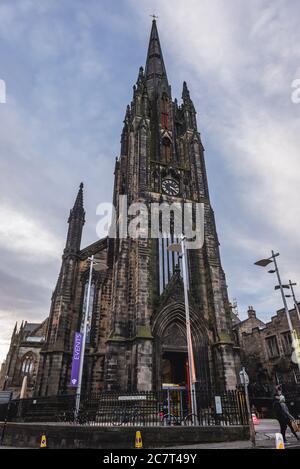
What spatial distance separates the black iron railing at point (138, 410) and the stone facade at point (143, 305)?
1477 mm

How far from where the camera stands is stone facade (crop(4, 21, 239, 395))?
18188mm

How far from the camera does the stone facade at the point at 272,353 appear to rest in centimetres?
2656

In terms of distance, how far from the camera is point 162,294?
830 inches

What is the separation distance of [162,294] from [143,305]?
2.39m

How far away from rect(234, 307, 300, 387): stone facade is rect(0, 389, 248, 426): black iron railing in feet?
40.8

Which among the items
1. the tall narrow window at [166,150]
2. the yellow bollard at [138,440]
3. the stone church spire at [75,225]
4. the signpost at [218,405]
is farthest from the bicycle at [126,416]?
the tall narrow window at [166,150]

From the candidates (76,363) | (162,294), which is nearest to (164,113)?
(162,294)

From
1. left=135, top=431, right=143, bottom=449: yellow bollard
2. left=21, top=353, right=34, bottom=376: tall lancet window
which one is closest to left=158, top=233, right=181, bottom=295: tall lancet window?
left=135, top=431, right=143, bottom=449: yellow bollard

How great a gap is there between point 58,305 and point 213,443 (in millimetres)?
15910

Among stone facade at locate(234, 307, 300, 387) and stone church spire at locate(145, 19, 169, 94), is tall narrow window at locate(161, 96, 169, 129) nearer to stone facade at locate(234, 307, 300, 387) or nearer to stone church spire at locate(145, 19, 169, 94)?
stone church spire at locate(145, 19, 169, 94)

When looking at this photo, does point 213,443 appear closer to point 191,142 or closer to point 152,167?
point 152,167

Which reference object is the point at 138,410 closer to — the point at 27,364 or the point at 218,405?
the point at 218,405
